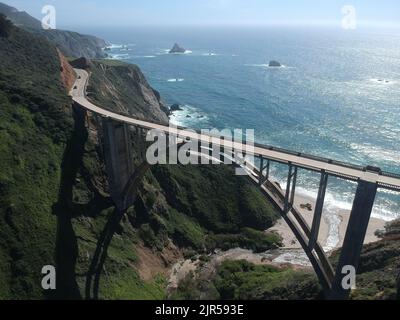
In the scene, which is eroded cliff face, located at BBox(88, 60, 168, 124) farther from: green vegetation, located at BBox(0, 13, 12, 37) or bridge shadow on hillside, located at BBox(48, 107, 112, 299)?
bridge shadow on hillside, located at BBox(48, 107, 112, 299)

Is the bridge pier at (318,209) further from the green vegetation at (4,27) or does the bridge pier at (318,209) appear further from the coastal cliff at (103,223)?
the green vegetation at (4,27)

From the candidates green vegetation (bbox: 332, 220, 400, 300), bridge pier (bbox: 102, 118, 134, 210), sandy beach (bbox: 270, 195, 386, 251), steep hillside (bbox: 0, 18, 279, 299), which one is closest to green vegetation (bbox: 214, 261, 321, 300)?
green vegetation (bbox: 332, 220, 400, 300)

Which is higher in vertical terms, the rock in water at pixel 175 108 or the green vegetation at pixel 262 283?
the rock in water at pixel 175 108

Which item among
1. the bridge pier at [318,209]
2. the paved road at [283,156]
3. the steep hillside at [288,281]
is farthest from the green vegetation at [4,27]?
the bridge pier at [318,209]

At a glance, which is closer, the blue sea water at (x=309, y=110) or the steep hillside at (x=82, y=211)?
the steep hillside at (x=82, y=211)

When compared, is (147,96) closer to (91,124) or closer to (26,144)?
(91,124)

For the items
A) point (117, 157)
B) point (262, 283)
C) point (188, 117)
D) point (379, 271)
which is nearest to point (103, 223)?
point (117, 157)

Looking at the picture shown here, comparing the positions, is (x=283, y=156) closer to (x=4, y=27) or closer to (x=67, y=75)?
(x=67, y=75)
